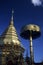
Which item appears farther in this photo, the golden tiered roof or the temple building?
the golden tiered roof

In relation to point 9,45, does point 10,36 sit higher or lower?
higher

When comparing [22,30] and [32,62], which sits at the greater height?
[22,30]

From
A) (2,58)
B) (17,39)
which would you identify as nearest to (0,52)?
(2,58)

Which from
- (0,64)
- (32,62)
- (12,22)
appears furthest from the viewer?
(12,22)

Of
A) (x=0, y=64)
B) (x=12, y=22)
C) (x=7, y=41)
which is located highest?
(x=12, y=22)

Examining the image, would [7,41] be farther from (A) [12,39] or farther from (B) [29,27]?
(B) [29,27]

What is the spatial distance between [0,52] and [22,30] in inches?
624

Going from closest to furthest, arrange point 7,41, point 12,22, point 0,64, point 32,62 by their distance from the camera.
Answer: point 32,62, point 0,64, point 7,41, point 12,22

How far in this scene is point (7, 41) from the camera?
3649 inches

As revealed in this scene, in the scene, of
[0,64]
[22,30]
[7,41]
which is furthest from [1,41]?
[22,30]

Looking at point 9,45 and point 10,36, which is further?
point 10,36

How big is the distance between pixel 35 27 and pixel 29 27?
133cm

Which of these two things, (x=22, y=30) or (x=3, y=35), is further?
(x=3, y=35)

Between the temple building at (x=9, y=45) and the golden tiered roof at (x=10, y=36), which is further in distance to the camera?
the golden tiered roof at (x=10, y=36)
